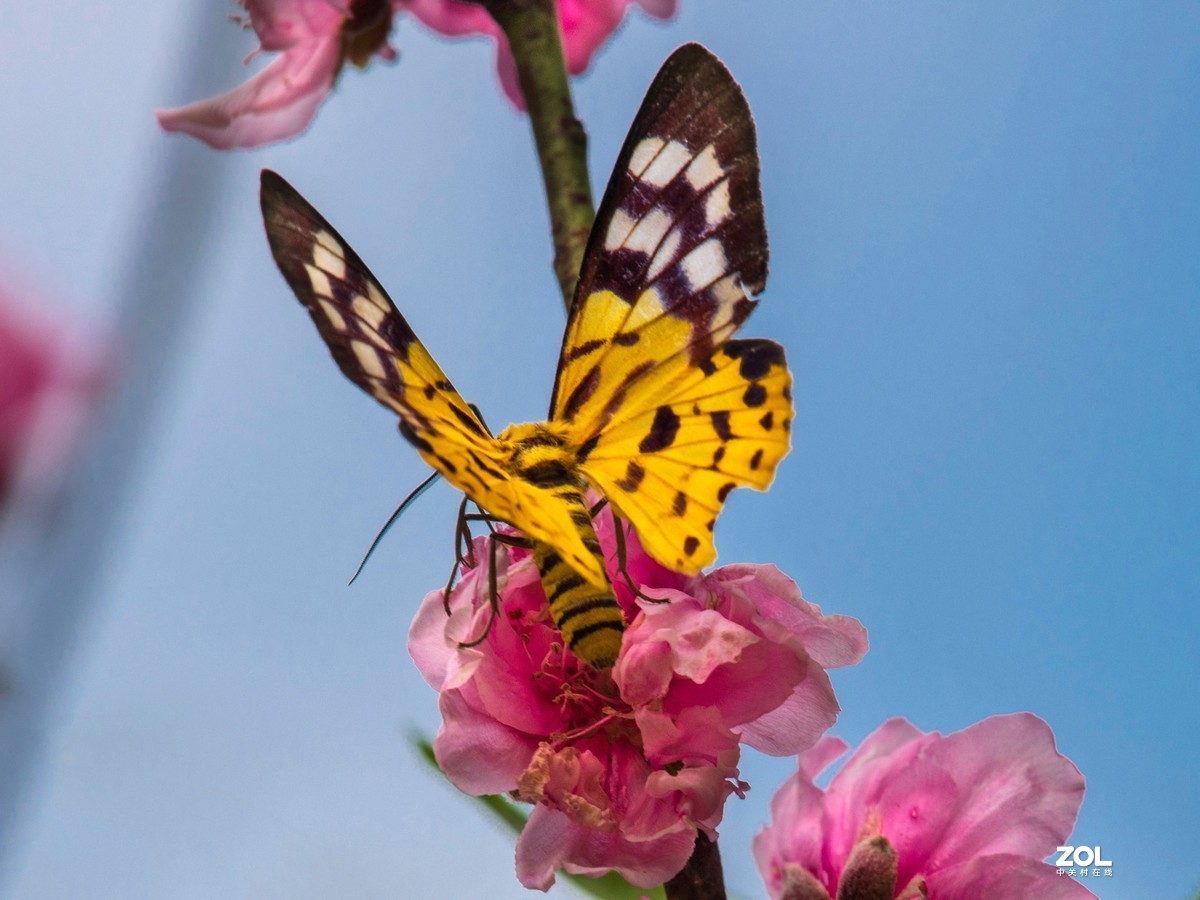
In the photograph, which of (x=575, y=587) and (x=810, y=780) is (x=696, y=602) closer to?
(x=575, y=587)

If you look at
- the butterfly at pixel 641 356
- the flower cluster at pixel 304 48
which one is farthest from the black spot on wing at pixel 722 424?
the flower cluster at pixel 304 48

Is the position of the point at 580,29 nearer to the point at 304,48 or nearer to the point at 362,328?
the point at 304,48

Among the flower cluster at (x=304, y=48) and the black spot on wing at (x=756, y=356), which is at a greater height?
the flower cluster at (x=304, y=48)

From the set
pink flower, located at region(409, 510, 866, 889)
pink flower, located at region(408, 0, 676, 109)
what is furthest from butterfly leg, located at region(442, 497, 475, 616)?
pink flower, located at region(408, 0, 676, 109)

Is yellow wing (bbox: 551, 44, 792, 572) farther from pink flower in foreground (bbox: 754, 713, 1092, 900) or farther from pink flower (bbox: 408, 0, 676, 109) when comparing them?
pink flower (bbox: 408, 0, 676, 109)

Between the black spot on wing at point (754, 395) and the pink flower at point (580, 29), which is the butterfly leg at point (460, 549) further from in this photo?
the pink flower at point (580, 29)

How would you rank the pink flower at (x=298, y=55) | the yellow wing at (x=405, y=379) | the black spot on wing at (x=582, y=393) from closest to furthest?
the yellow wing at (x=405, y=379)
the black spot on wing at (x=582, y=393)
the pink flower at (x=298, y=55)

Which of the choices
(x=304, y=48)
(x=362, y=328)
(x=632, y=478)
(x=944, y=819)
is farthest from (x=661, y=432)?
(x=304, y=48)
